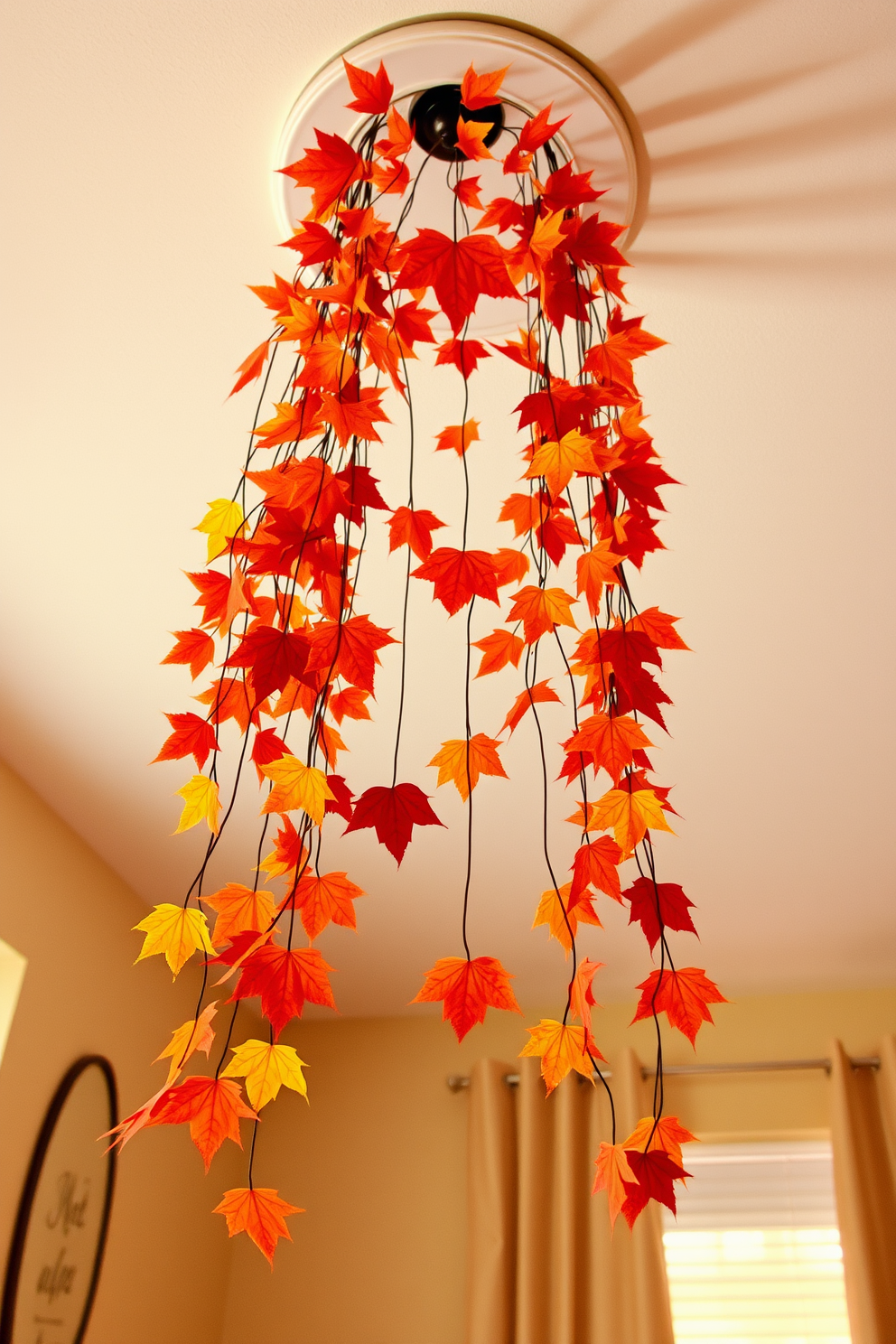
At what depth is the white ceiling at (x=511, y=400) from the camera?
1.20 meters

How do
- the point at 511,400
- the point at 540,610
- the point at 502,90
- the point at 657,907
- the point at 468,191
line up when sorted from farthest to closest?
the point at 511,400, the point at 502,90, the point at 468,191, the point at 540,610, the point at 657,907

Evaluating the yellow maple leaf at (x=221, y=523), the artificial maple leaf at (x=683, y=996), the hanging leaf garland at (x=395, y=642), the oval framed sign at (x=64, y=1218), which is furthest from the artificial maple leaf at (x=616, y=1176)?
the oval framed sign at (x=64, y=1218)

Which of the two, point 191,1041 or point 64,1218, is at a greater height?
point 64,1218

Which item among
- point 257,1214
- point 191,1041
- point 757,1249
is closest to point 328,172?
point 191,1041

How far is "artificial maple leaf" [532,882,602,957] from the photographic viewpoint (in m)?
0.89

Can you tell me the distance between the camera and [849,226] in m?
1.35

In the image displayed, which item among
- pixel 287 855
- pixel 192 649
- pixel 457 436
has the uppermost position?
pixel 457 436

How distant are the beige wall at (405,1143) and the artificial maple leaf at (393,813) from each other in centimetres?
263

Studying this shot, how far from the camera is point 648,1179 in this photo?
80 centimetres

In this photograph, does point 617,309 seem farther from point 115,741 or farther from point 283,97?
point 115,741

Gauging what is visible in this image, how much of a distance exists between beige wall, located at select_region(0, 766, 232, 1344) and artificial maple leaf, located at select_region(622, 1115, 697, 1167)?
182cm

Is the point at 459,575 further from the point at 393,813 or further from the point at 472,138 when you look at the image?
the point at 472,138

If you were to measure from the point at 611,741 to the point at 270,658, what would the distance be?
0.97 ft

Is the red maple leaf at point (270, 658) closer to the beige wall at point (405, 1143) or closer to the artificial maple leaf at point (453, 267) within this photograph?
the artificial maple leaf at point (453, 267)
